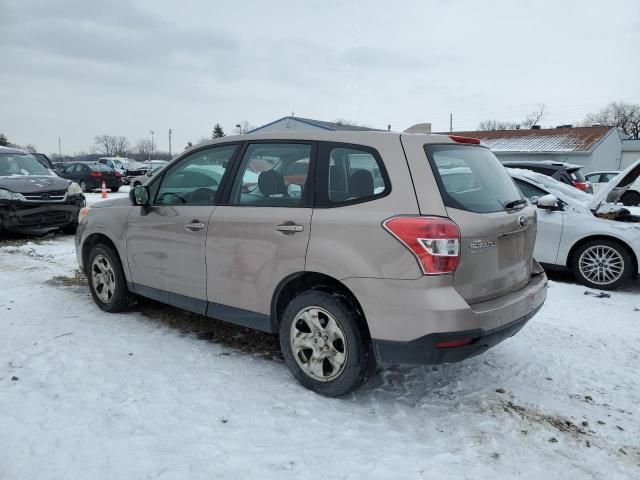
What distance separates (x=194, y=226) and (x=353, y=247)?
1514mm

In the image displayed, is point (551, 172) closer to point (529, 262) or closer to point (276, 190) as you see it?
point (529, 262)

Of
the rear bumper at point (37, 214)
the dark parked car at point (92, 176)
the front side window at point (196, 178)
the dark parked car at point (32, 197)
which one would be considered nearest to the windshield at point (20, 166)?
the dark parked car at point (32, 197)

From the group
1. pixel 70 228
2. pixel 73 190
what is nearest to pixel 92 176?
pixel 70 228

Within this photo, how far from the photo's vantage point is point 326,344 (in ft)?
10.3

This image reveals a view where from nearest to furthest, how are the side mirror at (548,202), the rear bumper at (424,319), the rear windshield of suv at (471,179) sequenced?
the rear bumper at (424,319)
the rear windshield of suv at (471,179)
the side mirror at (548,202)

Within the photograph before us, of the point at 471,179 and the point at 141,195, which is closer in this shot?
the point at 471,179

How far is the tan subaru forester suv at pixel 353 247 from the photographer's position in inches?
109

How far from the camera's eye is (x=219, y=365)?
12.1 feet

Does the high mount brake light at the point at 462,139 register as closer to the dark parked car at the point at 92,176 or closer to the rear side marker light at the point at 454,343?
the rear side marker light at the point at 454,343

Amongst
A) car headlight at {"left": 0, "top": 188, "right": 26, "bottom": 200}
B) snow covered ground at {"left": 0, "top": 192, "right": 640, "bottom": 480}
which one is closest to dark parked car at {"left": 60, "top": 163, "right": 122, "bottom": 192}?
car headlight at {"left": 0, "top": 188, "right": 26, "bottom": 200}

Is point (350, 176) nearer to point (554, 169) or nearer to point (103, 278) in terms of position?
point (103, 278)

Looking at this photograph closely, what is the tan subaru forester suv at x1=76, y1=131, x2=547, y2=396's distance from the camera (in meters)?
2.77

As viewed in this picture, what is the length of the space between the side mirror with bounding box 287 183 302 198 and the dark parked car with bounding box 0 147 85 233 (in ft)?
23.4

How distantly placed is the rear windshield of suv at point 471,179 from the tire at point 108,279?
3.26 metres
